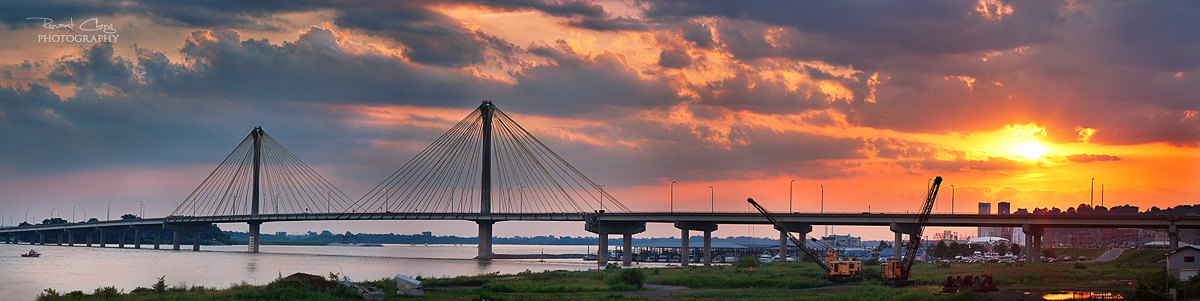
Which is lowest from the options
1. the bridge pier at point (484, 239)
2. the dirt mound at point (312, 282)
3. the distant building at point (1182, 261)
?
the bridge pier at point (484, 239)

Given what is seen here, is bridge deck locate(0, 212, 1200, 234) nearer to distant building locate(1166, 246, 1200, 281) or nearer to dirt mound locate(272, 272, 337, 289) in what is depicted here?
distant building locate(1166, 246, 1200, 281)

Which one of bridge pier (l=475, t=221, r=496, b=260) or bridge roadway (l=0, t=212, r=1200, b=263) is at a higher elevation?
bridge roadway (l=0, t=212, r=1200, b=263)

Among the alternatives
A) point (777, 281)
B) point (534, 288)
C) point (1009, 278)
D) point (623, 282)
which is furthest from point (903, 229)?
point (534, 288)

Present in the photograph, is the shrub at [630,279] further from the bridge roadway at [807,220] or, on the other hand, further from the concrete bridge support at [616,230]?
the concrete bridge support at [616,230]

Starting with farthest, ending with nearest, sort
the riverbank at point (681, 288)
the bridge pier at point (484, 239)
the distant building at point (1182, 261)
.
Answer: the bridge pier at point (484, 239) → the distant building at point (1182, 261) → the riverbank at point (681, 288)

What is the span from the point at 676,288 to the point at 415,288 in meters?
23.9

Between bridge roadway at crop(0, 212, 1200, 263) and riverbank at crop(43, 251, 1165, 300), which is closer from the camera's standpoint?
riverbank at crop(43, 251, 1165, 300)

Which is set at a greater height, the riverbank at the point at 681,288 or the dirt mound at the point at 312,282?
the dirt mound at the point at 312,282

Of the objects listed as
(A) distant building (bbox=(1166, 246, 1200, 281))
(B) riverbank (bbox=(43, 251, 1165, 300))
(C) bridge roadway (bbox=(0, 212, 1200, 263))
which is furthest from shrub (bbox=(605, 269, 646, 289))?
(C) bridge roadway (bbox=(0, 212, 1200, 263))

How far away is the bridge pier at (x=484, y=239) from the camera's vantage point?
179500mm

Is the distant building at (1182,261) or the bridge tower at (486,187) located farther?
the bridge tower at (486,187)

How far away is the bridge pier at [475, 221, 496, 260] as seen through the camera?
589 feet

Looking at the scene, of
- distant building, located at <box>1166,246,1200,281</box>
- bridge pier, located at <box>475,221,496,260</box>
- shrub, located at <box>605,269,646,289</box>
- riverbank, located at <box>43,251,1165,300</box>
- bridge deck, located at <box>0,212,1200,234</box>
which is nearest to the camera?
riverbank, located at <box>43,251,1165,300</box>

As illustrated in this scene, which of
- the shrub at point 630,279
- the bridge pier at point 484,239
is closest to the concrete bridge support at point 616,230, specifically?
the bridge pier at point 484,239
